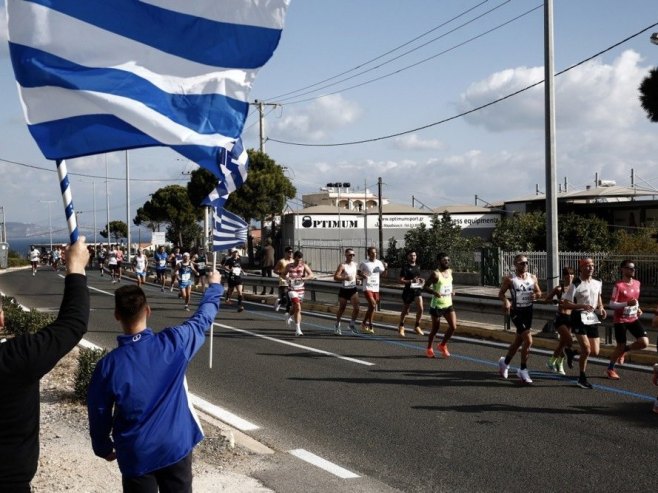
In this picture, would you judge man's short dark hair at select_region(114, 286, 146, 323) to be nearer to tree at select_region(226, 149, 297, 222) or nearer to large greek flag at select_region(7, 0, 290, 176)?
large greek flag at select_region(7, 0, 290, 176)

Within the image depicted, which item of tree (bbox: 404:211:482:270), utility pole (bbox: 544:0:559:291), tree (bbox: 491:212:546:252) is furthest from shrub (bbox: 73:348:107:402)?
tree (bbox: 404:211:482:270)

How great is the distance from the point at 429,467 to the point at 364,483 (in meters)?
0.78

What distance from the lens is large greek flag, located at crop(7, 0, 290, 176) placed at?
5555 mm

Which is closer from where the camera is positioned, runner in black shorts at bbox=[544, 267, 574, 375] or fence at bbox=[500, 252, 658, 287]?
runner in black shorts at bbox=[544, 267, 574, 375]

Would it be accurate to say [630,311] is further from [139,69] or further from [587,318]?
[139,69]

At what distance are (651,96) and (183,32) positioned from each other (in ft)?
60.7

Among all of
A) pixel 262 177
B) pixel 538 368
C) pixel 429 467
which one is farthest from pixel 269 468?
pixel 262 177

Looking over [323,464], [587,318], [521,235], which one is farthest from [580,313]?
[521,235]

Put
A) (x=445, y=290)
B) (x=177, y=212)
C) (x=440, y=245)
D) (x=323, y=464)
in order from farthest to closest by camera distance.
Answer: (x=177, y=212), (x=440, y=245), (x=445, y=290), (x=323, y=464)

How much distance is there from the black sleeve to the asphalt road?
338cm

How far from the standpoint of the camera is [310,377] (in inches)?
472

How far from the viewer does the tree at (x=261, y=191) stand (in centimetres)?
5256

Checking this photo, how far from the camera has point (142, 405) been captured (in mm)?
4086

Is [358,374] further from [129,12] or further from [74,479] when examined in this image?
[129,12]
